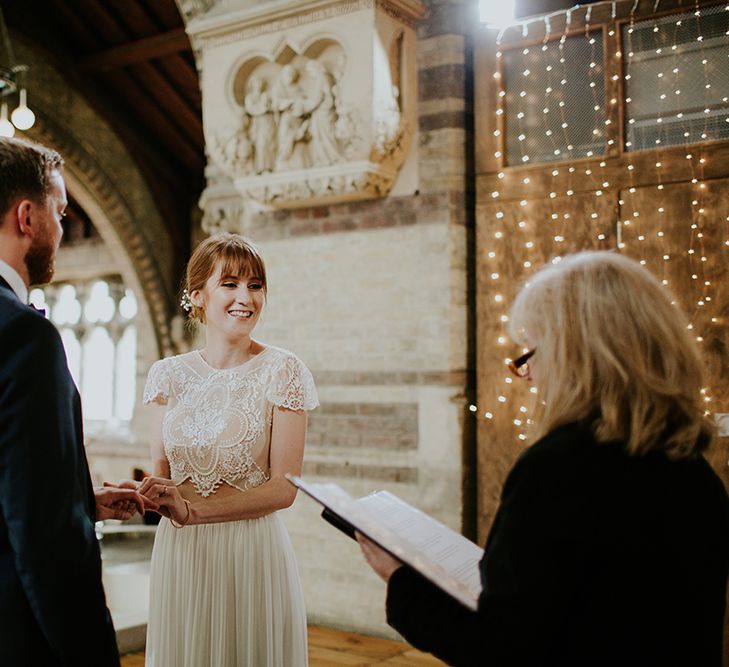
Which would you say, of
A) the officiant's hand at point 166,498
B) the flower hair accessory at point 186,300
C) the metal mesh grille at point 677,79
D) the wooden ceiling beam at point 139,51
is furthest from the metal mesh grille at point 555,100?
the wooden ceiling beam at point 139,51

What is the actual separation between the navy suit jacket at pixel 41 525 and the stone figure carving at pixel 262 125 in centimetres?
331

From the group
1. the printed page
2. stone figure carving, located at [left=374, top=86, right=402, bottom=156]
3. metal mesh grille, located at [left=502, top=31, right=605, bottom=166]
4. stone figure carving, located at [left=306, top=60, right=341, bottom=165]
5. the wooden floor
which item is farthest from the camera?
stone figure carving, located at [left=306, top=60, right=341, bottom=165]

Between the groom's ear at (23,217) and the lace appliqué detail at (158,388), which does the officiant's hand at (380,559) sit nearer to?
the groom's ear at (23,217)

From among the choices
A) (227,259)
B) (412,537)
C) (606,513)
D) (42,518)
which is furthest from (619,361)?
(227,259)

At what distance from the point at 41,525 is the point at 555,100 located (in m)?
3.61

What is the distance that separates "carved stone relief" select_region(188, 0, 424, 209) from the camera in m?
4.52

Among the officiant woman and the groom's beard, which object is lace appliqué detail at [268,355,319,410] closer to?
the groom's beard

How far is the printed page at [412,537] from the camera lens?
1491mm

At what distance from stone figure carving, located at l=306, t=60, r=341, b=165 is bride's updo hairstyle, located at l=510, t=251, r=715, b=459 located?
3.26 metres

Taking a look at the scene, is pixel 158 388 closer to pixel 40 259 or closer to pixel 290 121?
pixel 40 259

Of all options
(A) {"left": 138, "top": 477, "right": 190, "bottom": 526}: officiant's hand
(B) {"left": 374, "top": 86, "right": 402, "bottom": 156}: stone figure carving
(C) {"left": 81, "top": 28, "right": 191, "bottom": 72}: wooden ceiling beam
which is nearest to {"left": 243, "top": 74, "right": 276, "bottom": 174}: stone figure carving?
(B) {"left": 374, "top": 86, "right": 402, "bottom": 156}: stone figure carving

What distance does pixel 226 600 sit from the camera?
2.48 metres

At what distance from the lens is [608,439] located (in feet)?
4.59

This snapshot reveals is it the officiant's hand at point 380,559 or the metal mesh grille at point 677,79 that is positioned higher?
the metal mesh grille at point 677,79
